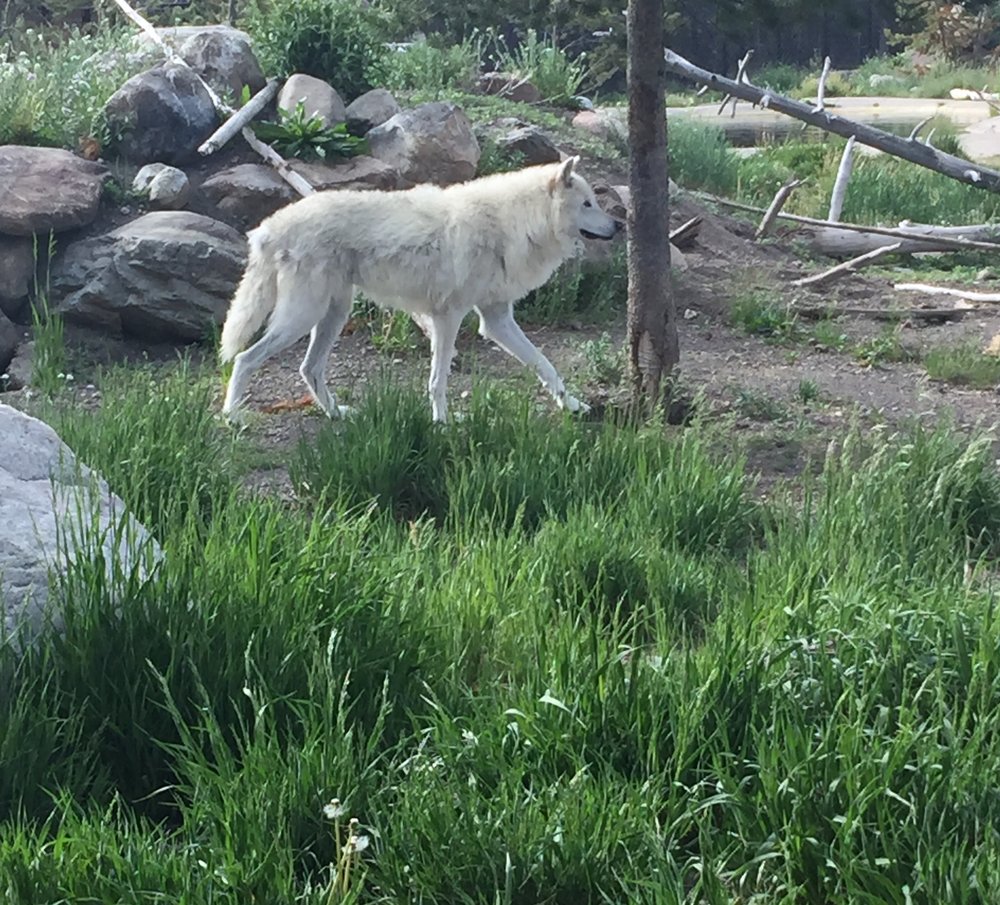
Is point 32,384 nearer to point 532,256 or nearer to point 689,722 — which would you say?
point 532,256

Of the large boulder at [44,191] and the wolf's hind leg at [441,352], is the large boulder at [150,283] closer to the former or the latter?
the large boulder at [44,191]

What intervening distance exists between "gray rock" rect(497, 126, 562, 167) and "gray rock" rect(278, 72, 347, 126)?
1.48 m

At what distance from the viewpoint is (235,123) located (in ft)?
35.7

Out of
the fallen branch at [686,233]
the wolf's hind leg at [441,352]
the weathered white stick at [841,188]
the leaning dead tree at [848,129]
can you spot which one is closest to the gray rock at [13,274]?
the wolf's hind leg at [441,352]

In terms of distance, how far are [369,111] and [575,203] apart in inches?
179

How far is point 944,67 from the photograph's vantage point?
140 ft

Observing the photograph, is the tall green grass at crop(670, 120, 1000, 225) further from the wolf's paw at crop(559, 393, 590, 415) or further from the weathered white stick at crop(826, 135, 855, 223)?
the wolf's paw at crop(559, 393, 590, 415)

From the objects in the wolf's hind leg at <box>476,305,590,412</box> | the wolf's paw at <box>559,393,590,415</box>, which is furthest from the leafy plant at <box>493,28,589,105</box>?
the wolf's paw at <box>559,393,590,415</box>

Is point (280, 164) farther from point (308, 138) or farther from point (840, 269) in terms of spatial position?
point (840, 269)

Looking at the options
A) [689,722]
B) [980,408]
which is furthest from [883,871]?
[980,408]

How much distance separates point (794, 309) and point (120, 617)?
25.0 feet

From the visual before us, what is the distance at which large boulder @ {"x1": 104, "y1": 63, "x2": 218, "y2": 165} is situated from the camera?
10664 mm

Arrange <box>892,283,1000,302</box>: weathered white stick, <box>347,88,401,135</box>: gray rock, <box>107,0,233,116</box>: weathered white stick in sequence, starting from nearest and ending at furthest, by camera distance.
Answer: <box>892,283,1000,302</box>: weathered white stick, <box>107,0,233,116</box>: weathered white stick, <box>347,88,401,135</box>: gray rock

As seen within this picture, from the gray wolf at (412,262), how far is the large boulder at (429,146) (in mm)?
3189
